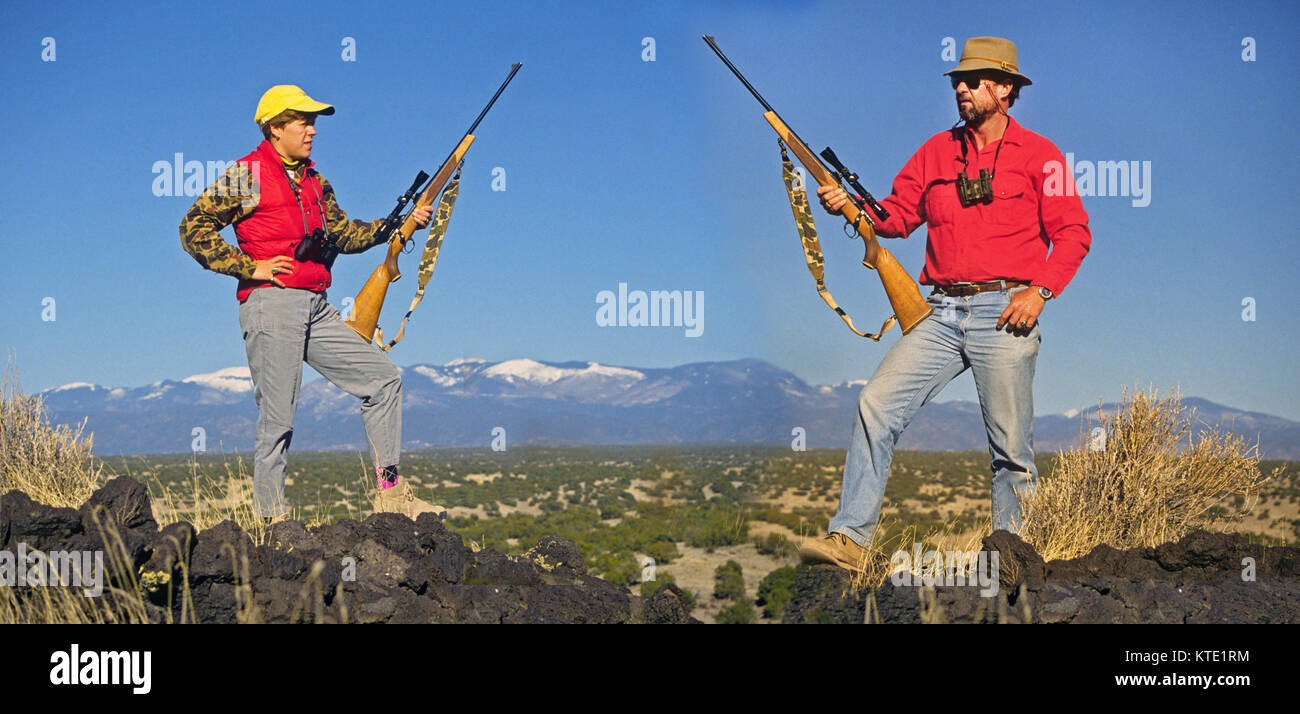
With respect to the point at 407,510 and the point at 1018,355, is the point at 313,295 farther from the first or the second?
the point at 1018,355

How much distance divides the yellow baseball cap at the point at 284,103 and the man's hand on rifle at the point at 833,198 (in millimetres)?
3481

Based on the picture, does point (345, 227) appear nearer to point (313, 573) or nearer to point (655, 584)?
point (313, 573)

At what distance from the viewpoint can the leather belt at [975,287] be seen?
6305mm

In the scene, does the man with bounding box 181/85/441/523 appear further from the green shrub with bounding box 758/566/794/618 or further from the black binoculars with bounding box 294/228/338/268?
the green shrub with bounding box 758/566/794/618

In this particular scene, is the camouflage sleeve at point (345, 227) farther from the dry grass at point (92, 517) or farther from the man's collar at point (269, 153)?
the dry grass at point (92, 517)

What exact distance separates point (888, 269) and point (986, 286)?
2.22 ft

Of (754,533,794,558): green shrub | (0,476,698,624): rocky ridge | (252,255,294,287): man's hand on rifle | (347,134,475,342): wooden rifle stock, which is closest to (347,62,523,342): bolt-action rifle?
(347,134,475,342): wooden rifle stock

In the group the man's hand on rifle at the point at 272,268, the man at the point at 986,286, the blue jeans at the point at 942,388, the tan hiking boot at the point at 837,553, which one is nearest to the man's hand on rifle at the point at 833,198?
the man at the point at 986,286

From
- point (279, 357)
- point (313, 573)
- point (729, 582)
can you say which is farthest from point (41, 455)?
point (729, 582)

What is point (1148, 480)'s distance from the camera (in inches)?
298

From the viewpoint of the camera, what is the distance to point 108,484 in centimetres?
662
